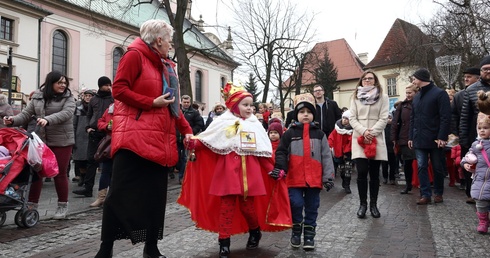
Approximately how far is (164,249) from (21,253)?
1.46 meters

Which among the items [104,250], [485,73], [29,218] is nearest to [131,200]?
[104,250]

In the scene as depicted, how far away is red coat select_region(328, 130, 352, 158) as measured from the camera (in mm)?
9203

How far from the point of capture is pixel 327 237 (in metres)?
4.88

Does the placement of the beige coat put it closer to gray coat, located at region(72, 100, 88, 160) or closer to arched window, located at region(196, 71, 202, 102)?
gray coat, located at region(72, 100, 88, 160)

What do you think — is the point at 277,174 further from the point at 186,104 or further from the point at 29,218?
the point at 186,104

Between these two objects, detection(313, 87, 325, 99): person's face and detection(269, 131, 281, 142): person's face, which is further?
detection(313, 87, 325, 99): person's face

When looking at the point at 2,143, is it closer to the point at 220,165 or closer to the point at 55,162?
the point at 55,162

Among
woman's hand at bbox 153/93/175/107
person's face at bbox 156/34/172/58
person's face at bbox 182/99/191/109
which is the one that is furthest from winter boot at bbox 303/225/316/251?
person's face at bbox 182/99/191/109

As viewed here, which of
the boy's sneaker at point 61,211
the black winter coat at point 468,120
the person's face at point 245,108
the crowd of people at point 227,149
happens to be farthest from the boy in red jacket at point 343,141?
the boy's sneaker at point 61,211

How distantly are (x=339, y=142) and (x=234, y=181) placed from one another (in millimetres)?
5656

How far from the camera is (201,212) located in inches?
177

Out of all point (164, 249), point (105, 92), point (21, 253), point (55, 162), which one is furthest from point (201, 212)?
point (105, 92)

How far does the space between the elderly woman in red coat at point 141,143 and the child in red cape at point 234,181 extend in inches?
22.8

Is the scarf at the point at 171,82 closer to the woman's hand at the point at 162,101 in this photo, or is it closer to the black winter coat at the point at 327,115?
the woman's hand at the point at 162,101
